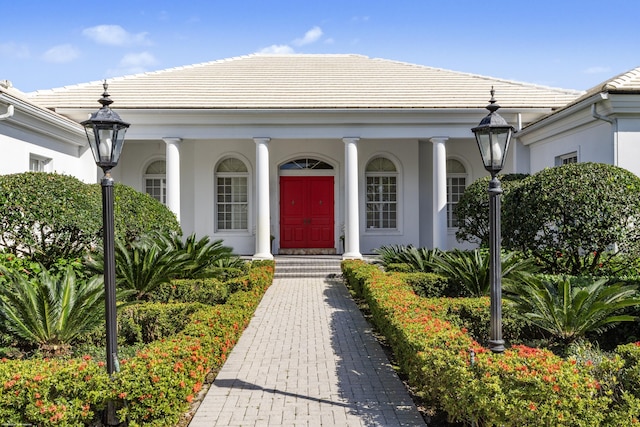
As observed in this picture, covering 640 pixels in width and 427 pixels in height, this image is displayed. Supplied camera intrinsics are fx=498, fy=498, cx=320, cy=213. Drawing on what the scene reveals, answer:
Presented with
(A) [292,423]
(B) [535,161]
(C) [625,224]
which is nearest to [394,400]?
(A) [292,423]

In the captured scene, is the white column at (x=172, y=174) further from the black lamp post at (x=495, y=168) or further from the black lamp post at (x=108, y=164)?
the black lamp post at (x=495, y=168)

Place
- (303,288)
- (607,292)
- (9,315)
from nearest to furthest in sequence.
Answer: (9,315) < (607,292) < (303,288)

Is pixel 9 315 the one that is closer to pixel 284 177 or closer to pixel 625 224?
pixel 625 224

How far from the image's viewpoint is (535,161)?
14438 millimetres

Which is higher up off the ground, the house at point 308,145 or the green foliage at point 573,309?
the house at point 308,145

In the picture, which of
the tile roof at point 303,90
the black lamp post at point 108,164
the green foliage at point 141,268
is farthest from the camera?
the tile roof at point 303,90

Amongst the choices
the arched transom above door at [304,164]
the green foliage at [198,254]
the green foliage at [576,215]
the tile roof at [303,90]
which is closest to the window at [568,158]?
the tile roof at [303,90]

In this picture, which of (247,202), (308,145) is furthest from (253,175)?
(308,145)

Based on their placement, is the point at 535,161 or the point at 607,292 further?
the point at 535,161

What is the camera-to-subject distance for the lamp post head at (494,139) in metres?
4.61

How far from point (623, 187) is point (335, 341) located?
557cm

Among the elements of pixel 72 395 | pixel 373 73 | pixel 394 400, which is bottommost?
pixel 394 400

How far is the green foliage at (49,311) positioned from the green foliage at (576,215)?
7.21m

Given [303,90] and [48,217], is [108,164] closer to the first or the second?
[48,217]
